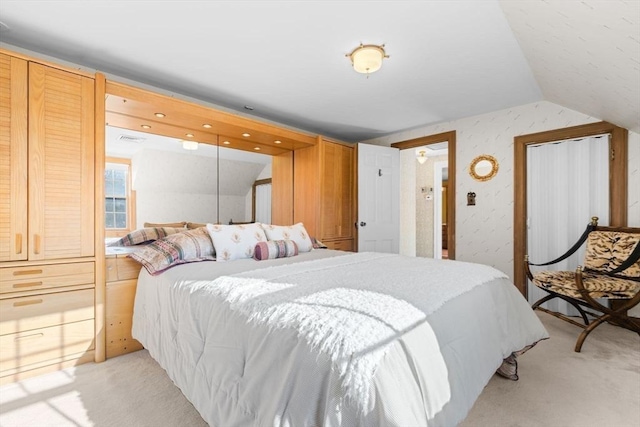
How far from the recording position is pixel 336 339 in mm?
934

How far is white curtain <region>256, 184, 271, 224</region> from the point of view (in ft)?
12.0

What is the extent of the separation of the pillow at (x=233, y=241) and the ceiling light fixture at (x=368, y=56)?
1.64m

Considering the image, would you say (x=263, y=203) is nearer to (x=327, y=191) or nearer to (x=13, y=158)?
(x=327, y=191)

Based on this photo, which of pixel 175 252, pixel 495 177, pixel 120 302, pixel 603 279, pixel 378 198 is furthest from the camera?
pixel 378 198

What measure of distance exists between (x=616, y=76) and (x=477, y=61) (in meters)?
0.92

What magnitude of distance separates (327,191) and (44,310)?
2.99 metres

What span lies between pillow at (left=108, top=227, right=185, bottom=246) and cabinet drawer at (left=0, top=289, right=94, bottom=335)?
494 mm

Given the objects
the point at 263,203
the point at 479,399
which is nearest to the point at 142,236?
the point at 263,203

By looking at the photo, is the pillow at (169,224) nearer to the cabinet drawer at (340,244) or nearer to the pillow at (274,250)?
the pillow at (274,250)

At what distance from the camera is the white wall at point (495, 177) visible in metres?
3.42

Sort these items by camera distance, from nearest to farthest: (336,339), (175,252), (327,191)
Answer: (336,339) → (175,252) → (327,191)

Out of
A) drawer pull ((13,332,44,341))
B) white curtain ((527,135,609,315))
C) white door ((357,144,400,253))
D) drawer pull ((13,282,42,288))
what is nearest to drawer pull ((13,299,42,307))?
drawer pull ((13,282,42,288))

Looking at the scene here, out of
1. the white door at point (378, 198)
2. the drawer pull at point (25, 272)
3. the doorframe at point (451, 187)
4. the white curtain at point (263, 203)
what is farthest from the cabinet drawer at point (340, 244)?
the drawer pull at point (25, 272)

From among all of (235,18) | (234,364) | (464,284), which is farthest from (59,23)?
(464,284)
